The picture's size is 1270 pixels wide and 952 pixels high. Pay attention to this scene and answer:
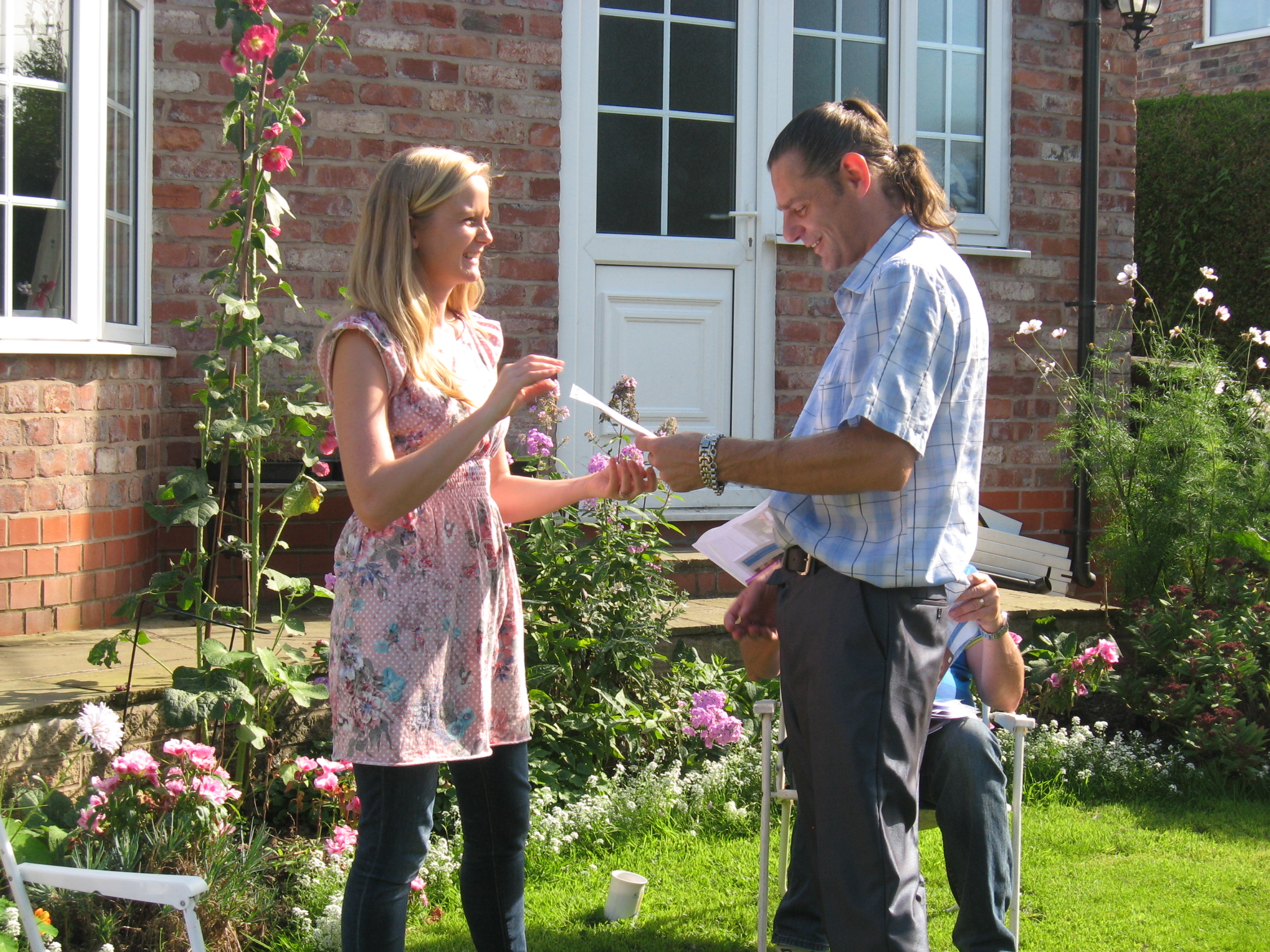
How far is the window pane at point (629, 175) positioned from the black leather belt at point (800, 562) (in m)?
3.33

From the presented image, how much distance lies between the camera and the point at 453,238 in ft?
7.47

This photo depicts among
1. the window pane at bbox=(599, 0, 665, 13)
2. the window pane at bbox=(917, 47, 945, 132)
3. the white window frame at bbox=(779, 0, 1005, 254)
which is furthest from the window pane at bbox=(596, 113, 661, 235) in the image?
the window pane at bbox=(917, 47, 945, 132)

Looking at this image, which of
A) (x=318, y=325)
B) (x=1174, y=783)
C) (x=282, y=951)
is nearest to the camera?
(x=282, y=951)

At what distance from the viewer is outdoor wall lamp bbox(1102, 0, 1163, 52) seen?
575 centimetres

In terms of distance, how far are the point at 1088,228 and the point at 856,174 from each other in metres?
4.19

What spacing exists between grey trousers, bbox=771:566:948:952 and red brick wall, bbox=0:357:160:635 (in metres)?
2.87

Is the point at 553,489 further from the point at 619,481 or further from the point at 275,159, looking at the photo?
the point at 275,159

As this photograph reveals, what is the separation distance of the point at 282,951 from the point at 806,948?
50.9 inches

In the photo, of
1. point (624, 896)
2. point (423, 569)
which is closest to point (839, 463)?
point (423, 569)

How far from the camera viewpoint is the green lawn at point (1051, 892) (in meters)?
3.09

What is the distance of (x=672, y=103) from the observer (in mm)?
5375

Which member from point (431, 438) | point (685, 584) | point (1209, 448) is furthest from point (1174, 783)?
point (431, 438)

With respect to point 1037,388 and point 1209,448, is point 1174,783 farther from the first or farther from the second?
point 1037,388

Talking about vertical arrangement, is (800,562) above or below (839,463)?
below
